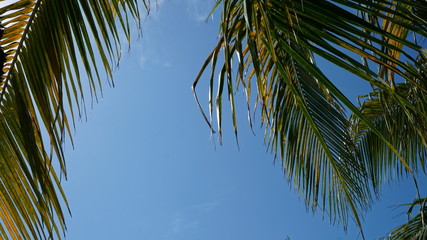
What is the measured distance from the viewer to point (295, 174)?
243 centimetres

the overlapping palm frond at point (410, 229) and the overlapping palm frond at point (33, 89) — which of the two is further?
the overlapping palm frond at point (410, 229)

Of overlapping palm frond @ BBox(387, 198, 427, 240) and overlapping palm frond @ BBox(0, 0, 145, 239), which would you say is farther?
overlapping palm frond @ BBox(387, 198, 427, 240)

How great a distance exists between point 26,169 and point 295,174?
1554mm

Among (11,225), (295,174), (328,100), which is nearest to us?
(11,225)

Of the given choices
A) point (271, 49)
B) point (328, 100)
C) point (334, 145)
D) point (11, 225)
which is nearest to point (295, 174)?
point (334, 145)

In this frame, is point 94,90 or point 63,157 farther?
point 94,90

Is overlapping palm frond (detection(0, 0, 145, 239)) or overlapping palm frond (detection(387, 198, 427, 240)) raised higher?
overlapping palm frond (detection(387, 198, 427, 240))

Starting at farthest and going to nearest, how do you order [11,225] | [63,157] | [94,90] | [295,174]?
1. [295,174]
2. [94,90]
3. [11,225]
4. [63,157]

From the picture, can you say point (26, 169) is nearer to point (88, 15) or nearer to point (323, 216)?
point (88, 15)

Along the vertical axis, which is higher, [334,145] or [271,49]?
[334,145]

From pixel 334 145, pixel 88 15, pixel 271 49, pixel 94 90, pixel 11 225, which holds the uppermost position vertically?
pixel 334 145

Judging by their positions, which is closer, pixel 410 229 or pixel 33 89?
pixel 33 89

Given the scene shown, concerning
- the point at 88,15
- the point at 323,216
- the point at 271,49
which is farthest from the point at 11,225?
the point at 323,216

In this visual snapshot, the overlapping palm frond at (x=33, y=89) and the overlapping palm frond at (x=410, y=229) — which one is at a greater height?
the overlapping palm frond at (x=410, y=229)
